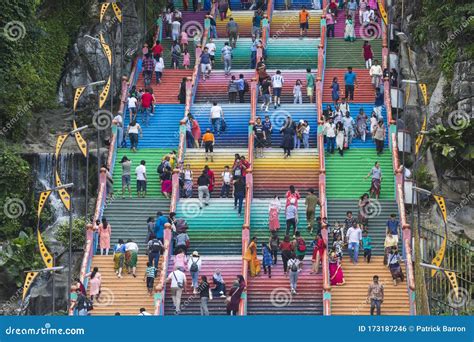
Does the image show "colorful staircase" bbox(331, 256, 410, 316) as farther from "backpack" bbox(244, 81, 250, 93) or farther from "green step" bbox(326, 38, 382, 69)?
"green step" bbox(326, 38, 382, 69)

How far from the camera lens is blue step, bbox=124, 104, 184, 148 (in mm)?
59125

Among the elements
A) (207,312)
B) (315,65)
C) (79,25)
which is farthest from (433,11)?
(207,312)

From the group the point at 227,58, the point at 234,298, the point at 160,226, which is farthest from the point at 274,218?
the point at 227,58

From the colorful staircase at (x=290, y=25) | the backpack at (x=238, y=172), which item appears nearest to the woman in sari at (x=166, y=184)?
the backpack at (x=238, y=172)

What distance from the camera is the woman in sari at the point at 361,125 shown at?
191 feet

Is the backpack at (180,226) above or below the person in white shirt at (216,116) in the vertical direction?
below

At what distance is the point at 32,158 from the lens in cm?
5966

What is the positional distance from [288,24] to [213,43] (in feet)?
13.4

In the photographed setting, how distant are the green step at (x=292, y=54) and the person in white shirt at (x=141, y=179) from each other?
9913 millimetres

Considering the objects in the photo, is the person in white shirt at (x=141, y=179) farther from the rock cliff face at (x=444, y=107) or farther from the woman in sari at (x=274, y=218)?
the rock cliff face at (x=444, y=107)

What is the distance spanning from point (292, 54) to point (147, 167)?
31.9 ft

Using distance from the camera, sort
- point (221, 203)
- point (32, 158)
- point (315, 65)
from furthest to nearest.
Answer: point (315, 65) → point (32, 158) → point (221, 203)

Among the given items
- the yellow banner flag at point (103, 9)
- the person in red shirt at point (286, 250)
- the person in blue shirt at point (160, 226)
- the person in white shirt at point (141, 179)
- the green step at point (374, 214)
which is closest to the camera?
the person in red shirt at point (286, 250)

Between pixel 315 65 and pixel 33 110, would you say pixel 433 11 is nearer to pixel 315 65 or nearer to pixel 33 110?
pixel 315 65
